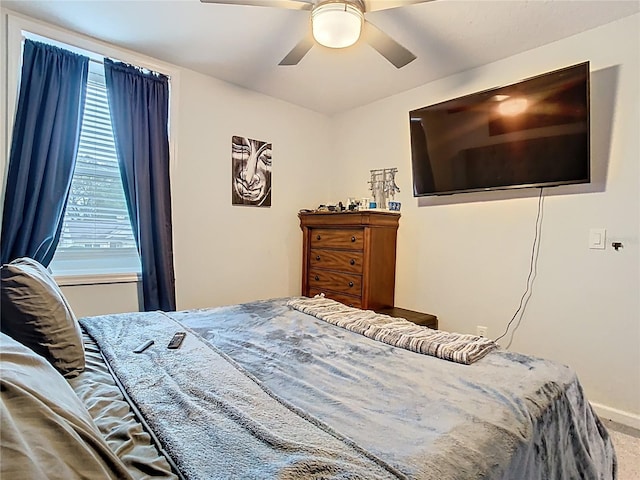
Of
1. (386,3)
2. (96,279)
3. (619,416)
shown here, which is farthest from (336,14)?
(619,416)

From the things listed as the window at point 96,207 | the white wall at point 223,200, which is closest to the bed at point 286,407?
the window at point 96,207

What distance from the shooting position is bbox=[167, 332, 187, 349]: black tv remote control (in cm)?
140

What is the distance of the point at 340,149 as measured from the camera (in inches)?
158

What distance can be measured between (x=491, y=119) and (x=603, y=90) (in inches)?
25.6

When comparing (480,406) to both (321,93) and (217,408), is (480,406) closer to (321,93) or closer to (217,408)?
(217,408)

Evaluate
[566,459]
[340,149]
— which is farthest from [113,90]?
[566,459]

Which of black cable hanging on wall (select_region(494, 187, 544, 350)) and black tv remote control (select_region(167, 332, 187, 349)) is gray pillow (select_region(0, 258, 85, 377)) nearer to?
black tv remote control (select_region(167, 332, 187, 349))

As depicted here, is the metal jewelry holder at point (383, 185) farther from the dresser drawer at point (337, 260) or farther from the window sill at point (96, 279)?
the window sill at point (96, 279)

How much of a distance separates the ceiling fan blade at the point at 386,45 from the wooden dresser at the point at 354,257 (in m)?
1.28

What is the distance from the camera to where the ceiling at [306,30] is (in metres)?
2.14

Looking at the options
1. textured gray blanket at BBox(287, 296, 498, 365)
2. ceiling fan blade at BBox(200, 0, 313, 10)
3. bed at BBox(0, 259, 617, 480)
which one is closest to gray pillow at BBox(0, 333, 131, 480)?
bed at BBox(0, 259, 617, 480)

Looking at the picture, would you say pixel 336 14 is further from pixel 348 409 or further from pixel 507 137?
pixel 348 409

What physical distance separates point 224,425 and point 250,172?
2.82 m

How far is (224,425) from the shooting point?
2.77 feet
